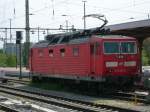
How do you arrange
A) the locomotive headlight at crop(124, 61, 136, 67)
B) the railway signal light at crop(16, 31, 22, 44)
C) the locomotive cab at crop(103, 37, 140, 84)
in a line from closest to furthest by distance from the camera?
1. the locomotive cab at crop(103, 37, 140, 84)
2. the locomotive headlight at crop(124, 61, 136, 67)
3. the railway signal light at crop(16, 31, 22, 44)

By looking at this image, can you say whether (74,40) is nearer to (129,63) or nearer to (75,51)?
(75,51)

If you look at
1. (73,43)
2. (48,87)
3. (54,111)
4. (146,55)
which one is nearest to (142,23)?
(73,43)

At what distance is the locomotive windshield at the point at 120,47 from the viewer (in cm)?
2377

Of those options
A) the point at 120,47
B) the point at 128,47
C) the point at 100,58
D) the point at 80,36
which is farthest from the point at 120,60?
the point at 80,36

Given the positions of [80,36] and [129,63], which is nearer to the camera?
[129,63]

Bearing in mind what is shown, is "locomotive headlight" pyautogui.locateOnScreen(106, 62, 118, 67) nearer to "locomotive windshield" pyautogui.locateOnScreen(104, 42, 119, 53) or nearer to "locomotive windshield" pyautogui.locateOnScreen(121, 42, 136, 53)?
"locomotive windshield" pyautogui.locateOnScreen(104, 42, 119, 53)

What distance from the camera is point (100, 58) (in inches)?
920

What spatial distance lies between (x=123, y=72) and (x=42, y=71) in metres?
9.47

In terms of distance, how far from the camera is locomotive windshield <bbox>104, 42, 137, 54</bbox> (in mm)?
23766

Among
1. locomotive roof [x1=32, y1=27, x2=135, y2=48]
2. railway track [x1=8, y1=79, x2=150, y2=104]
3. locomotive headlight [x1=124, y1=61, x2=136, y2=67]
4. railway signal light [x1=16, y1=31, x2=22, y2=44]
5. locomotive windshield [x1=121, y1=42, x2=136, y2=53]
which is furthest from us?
railway signal light [x1=16, y1=31, x2=22, y2=44]

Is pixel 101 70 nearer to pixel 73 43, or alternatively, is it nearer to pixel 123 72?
pixel 123 72

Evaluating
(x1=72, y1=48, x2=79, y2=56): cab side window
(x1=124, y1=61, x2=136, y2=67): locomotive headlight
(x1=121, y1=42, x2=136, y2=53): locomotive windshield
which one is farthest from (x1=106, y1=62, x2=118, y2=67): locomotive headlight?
(x1=72, y1=48, x2=79, y2=56): cab side window

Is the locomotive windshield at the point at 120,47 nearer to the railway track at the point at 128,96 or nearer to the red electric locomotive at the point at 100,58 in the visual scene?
the red electric locomotive at the point at 100,58

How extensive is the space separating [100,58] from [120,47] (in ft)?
4.70
